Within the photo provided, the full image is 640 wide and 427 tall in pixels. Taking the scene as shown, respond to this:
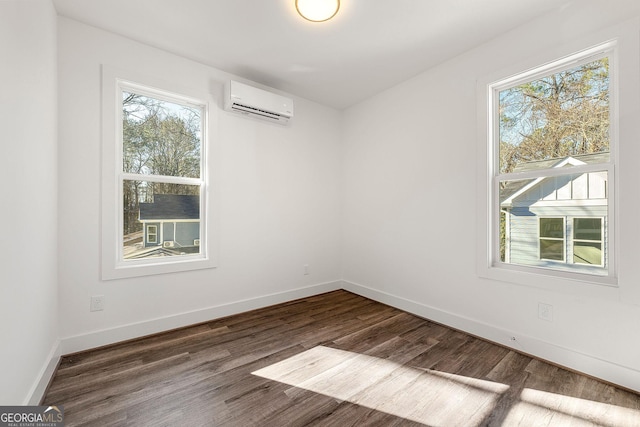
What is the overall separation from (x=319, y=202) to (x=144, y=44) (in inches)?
98.3

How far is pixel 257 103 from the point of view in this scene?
9.68ft

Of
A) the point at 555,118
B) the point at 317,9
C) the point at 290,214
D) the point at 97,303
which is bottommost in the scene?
the point at 97,303

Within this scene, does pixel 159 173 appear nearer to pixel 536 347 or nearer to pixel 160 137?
pixel 160 137

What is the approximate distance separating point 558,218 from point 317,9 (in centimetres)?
245

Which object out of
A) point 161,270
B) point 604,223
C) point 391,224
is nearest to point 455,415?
point 604,223

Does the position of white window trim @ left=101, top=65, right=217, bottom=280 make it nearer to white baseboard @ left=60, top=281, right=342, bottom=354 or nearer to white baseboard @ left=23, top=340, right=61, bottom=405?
white baseboard @ left=60, top=281, right=342, bottom=354

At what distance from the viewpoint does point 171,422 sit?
1436 mm

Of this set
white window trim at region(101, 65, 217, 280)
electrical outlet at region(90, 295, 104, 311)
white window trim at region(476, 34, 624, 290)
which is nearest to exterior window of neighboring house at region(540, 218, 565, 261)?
white window trim at region(476, 34, 624, 290)

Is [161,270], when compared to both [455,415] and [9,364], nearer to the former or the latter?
[9,364]

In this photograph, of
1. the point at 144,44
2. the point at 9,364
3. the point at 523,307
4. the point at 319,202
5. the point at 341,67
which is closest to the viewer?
the point at 9,364

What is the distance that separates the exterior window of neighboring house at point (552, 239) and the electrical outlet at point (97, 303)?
12.0ft

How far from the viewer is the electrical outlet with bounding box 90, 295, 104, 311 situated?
2.21 m

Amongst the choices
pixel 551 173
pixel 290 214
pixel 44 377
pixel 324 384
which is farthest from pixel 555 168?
pixel 44 377

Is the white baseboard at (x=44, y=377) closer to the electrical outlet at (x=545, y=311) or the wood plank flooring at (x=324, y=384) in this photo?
the wood plank flooring at (x=324, y=384)
